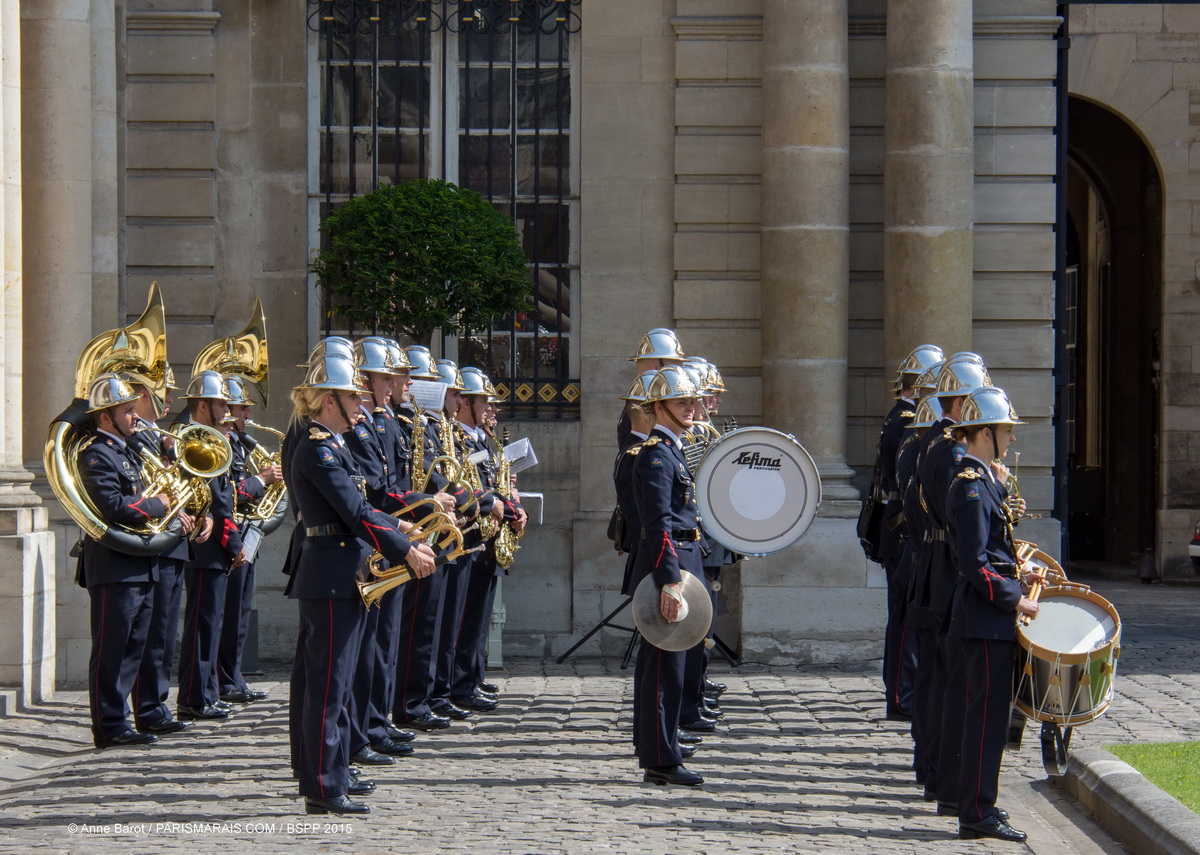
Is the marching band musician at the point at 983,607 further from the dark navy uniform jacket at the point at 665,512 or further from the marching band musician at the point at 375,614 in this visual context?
the marching band musician at the point at 375,614

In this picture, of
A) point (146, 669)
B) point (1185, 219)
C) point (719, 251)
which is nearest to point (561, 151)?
point (719, 251)

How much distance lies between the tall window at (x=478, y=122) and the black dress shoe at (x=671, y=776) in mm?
5457

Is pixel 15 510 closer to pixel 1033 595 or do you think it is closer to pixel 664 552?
pixel 664 552

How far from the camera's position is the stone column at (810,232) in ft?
39.6

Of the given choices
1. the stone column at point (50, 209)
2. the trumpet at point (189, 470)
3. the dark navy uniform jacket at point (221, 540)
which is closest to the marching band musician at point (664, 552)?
the trumpet at point (189, 470)

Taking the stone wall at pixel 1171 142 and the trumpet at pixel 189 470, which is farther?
the stone wall at pixel 1171 142

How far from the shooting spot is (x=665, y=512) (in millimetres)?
7621

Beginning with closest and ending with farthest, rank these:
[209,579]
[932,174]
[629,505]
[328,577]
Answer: [328,577]
[629,505]
[209,579]
[932,174]

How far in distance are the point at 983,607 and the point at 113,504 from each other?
455cm

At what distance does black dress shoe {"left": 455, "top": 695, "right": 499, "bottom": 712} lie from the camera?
9.85 meters

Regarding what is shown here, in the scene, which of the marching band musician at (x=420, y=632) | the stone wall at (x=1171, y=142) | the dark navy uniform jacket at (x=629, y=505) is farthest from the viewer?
the stone wall at (x=1171, y=142)

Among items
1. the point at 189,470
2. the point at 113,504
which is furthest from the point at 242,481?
the point at 113,504

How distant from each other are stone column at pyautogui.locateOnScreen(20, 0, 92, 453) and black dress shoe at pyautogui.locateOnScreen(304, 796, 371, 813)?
5263mm

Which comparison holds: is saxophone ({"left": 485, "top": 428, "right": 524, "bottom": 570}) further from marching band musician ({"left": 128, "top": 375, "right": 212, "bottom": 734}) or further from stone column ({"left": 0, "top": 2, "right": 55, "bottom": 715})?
stone column ({"left": 0, "top": 2, "right": 55, "bottom": 715})
